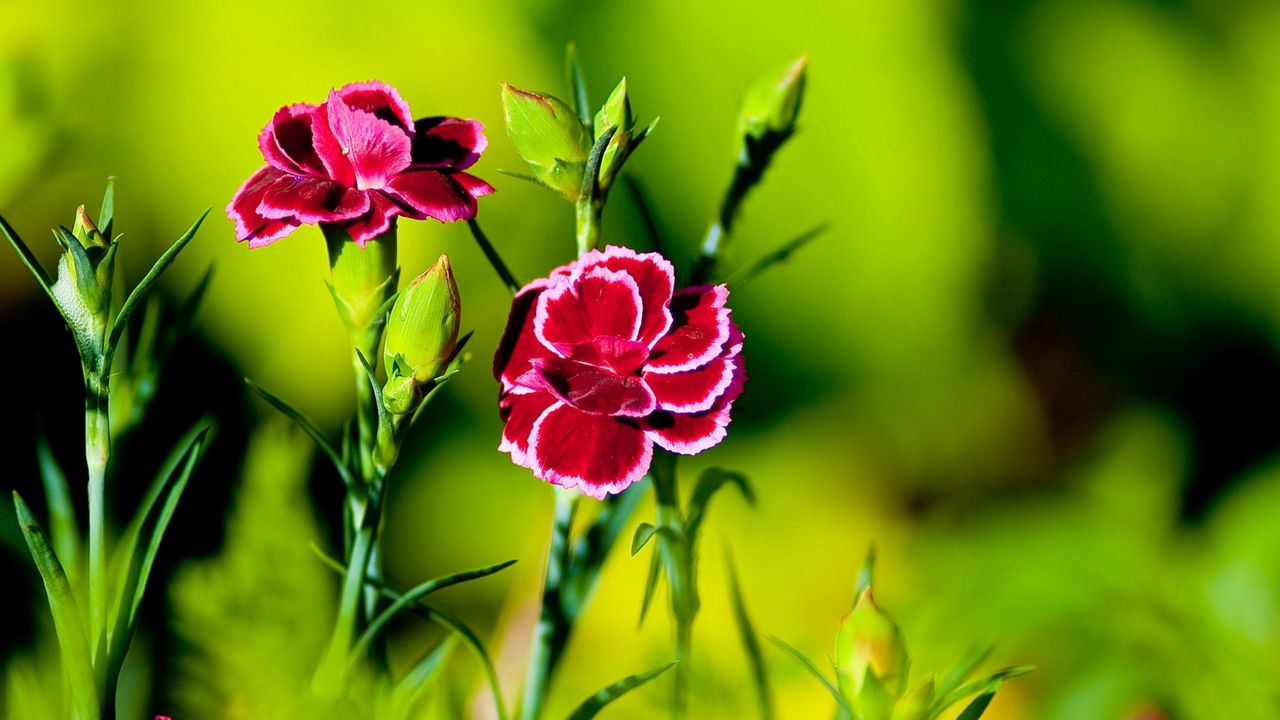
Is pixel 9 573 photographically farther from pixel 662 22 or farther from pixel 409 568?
pixel 662 22

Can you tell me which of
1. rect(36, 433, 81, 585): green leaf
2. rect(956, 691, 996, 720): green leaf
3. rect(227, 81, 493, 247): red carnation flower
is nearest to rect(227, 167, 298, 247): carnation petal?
rect(227, 81, 493, 247): red carnation flower

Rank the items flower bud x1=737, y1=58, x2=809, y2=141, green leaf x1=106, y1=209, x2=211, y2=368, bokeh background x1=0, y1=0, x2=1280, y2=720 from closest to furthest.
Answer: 1. green leaf x1=106, y1=209, x2=211, y2=368
2. flower bud x1=737, y1=58, x2=809, y2=141
3. bokeh background x1=0, y1=0, x2=1280, y2=720

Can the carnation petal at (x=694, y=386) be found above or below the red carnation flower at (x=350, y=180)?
below

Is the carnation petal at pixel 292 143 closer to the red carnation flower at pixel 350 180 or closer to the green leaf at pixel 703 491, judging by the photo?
the red carnation flower at pixel 350 180

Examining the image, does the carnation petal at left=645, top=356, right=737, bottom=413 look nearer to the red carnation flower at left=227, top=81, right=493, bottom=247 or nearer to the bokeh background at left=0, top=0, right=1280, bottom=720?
the red carnation flower at left=227, top=81, right=493, bottom=247

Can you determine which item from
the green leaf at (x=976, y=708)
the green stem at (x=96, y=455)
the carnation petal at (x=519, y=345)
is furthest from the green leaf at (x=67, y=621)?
the green leaf at (x=976, y=708)

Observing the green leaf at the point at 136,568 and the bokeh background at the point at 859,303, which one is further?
the bokeh background at the point at 859,303

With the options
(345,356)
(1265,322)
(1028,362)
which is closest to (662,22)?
(345,356)

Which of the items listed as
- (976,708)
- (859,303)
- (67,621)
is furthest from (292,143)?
(859,303)
